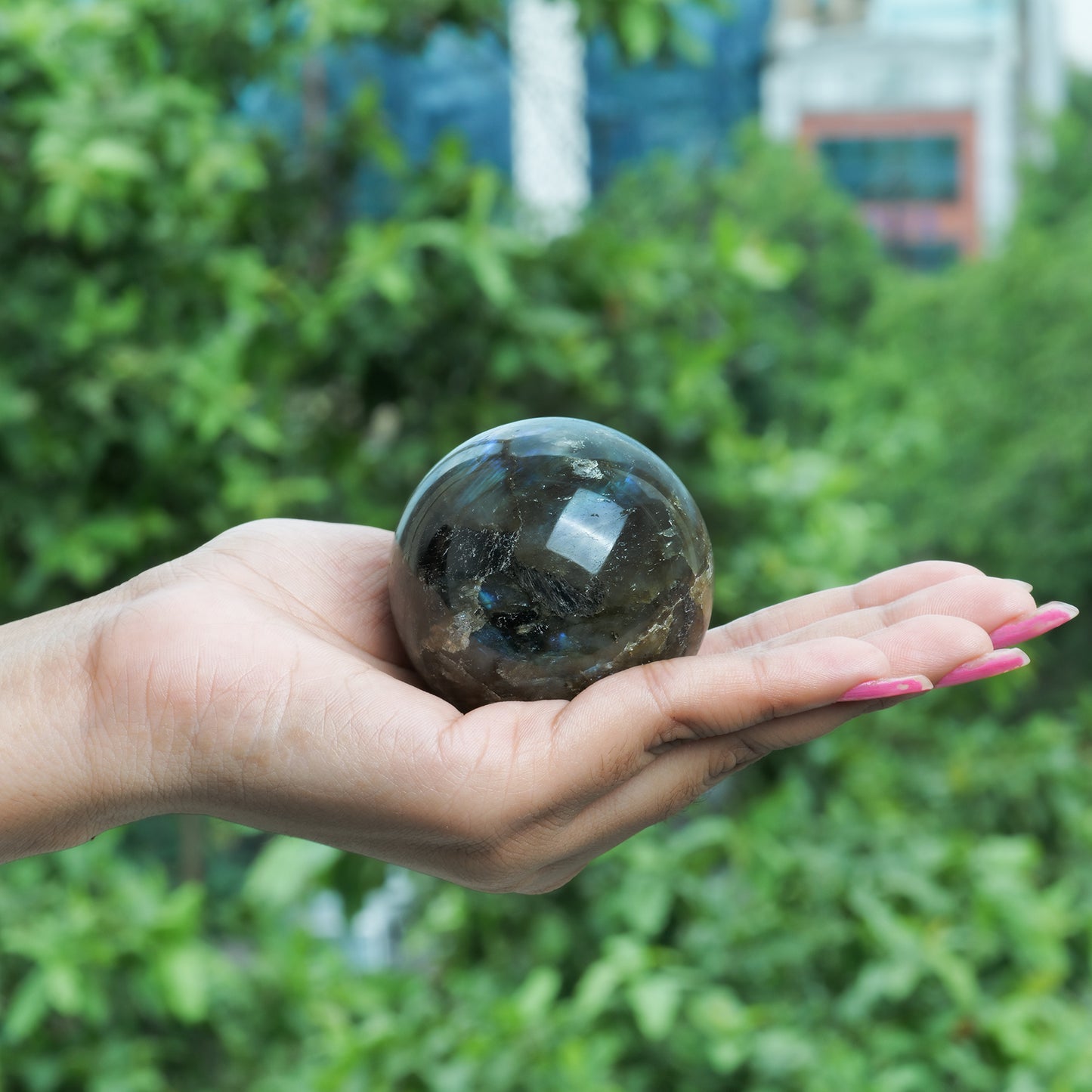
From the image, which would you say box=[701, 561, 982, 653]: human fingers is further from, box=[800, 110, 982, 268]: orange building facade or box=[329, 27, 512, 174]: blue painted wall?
box=[800, 110, 982, 268]: orange building facade

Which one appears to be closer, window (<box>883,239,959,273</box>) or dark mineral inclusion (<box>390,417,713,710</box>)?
dark mineral inclusion (<box>390,417,713,710</box>)

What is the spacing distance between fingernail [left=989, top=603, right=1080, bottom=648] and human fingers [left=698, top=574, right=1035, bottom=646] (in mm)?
11

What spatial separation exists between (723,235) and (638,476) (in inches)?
59.9

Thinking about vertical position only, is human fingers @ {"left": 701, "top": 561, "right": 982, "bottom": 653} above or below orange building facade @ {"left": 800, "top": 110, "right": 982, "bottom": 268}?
above

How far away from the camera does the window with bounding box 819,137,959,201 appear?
1859 cm

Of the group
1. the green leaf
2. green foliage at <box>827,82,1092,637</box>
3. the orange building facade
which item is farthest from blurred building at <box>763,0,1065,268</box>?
the green leaf

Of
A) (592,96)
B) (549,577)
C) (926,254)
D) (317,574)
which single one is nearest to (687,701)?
(549,577)

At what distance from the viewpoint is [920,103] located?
19.3 metres

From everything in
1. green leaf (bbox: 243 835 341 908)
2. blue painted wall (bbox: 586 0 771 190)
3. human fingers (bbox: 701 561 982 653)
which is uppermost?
human fingers (bbox: 701 561 982 653)

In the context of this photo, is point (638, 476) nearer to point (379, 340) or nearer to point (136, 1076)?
point (379, 340)

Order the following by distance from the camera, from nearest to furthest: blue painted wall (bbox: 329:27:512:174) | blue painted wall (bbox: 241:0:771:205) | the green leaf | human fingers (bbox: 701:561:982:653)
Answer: human fingers (bbox: 701:561:982:653) < the green leaf < blue painted wall (bbox: 241:0:771:205) < blue painted wall (bbox: 329:27:512:174)

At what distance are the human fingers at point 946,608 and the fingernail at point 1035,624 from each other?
11 mm

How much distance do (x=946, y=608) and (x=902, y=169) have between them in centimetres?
1923

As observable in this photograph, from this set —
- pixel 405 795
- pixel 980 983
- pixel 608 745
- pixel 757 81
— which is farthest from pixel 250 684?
pixel 757 81
